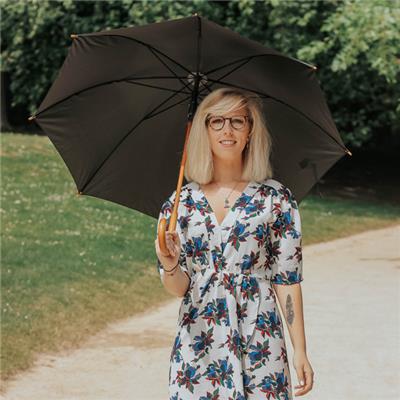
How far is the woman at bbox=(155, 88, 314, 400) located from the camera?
3787 mm

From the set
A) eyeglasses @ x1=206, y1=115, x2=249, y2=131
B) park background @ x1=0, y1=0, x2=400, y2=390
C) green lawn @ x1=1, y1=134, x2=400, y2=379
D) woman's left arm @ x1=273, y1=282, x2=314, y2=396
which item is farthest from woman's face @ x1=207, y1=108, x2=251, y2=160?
green lawn @ x1=1, y1=134, x2=400, y2=379

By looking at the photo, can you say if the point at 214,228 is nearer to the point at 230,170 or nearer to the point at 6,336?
the point at 230,170

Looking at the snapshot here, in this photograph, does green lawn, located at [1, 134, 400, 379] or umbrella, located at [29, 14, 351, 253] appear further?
green lawn, located at [1, 134, 400, 379]

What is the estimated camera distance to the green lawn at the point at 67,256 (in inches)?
326

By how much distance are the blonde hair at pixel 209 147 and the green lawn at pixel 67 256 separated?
3528 millimetres

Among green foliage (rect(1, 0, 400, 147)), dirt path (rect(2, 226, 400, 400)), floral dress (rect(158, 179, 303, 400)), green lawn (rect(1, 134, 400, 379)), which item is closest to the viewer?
floral dress (rect(158, 179, 303, 400))

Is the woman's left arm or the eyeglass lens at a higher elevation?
the eyeglass lens

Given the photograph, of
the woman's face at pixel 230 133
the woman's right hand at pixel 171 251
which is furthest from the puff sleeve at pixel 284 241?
the woman's right hand at pixel 171 251

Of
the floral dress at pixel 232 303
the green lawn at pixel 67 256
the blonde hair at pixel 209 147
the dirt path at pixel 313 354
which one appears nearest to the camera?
the floral dress at pixel 232 303

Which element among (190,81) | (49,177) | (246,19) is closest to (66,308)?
(190,81)

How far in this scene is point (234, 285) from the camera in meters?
3.79

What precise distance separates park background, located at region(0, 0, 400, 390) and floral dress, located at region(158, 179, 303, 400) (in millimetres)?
1770

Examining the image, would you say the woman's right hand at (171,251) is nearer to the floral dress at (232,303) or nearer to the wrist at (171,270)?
the wrist at (171,270)

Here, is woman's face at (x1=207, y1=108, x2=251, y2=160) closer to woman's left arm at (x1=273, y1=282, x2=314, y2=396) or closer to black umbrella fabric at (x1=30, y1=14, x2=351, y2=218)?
black umbrella fabric at (x1=30, y1=14, x2=351, y2=218)
